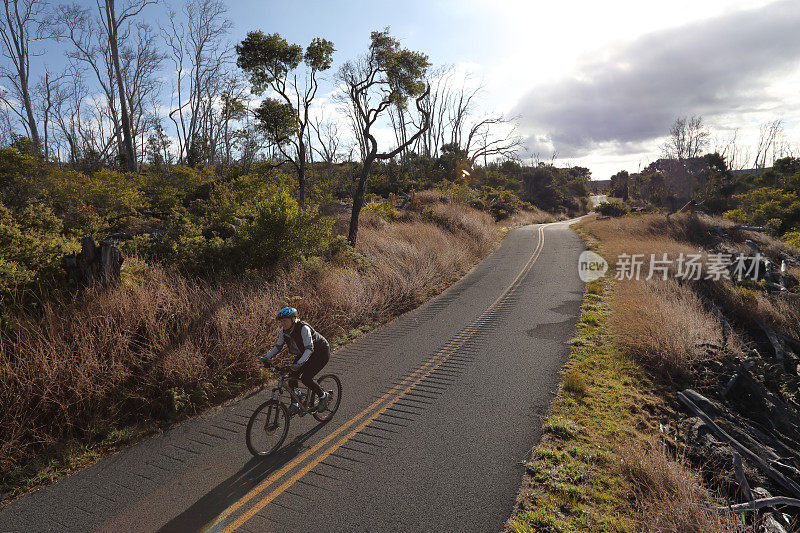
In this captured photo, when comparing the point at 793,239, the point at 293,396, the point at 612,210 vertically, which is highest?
the point at 612,210

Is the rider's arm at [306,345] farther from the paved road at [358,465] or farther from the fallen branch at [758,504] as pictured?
the fallen branch at [758,504]

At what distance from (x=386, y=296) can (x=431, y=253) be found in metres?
5.84

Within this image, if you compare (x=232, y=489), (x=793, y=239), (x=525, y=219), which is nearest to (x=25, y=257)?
(x=232, y=489)

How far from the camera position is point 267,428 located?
546cm

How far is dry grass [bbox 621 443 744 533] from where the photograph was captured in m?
3.55

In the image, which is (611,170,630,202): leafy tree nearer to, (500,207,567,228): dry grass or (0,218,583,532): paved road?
(500,207,567,228): dry grass

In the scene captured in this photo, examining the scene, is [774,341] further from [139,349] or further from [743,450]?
[139,349]

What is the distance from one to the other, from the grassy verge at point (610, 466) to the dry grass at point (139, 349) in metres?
4.73

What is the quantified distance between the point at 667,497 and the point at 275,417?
16.7 feet

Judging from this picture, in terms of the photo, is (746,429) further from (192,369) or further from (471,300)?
(192,369)

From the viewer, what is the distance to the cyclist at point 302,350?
5.49 m

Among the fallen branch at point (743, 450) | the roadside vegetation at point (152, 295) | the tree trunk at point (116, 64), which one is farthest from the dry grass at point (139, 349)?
the tree trunk at point (116, 64)

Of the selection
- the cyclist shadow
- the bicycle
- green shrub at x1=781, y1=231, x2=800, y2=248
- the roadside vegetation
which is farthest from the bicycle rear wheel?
green shrub at x1=781, y1=231, x2=800, y2=248

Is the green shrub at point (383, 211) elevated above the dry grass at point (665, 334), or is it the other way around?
the green shrub at point (383, 211)
